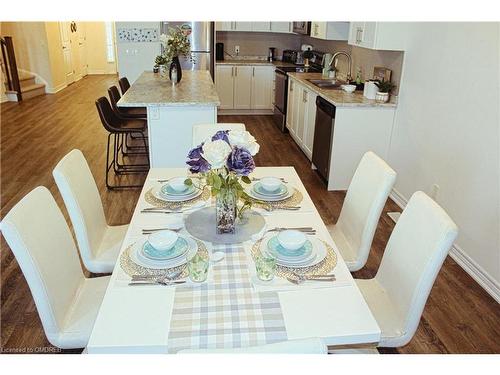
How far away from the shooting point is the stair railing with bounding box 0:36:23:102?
757cm

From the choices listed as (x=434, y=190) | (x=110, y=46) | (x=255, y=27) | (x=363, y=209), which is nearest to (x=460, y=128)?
(x=434, y=190)

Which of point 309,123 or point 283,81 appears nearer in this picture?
point 309,123

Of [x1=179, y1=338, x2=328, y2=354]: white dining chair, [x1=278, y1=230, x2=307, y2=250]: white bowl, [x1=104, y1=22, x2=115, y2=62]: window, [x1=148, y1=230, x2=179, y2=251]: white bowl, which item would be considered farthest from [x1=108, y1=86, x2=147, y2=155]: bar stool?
[x1=104, y1=22, x2=115, y2=62]: window

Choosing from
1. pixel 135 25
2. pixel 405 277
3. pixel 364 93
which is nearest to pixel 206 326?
pixel 405 277

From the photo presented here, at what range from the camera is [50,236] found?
1.64 meters

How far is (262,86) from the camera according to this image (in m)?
6.93

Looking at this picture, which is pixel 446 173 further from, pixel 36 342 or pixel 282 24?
pixel 282 24

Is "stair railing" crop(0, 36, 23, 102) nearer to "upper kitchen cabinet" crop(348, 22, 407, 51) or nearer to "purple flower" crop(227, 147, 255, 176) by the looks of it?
"upper kitchen cabinet" crop(348, 22, 407, 51)

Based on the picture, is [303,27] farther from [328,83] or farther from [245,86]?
[245,86]

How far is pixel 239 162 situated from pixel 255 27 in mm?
5975

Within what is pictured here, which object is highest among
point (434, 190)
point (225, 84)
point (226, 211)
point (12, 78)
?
point (226, 211)

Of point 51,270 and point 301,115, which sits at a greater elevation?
point 51,270

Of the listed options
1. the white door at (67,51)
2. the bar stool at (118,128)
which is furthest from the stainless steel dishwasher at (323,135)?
the white door at (67,51)

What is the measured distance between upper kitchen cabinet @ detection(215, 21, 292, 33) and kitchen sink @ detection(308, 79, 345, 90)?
2156mm
